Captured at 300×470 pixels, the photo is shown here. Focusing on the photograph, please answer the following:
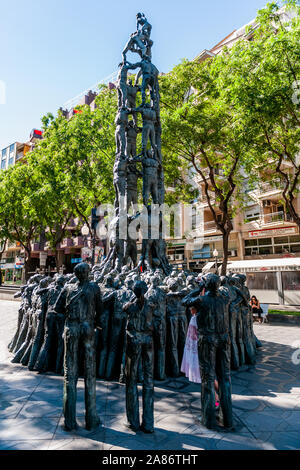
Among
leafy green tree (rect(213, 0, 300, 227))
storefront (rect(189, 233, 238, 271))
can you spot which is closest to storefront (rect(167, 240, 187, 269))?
storefront (rect(189, 233, 238, 271))

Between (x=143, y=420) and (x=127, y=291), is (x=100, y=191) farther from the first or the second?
(x=143, y=420)

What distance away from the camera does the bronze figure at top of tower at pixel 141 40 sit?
1141 cm

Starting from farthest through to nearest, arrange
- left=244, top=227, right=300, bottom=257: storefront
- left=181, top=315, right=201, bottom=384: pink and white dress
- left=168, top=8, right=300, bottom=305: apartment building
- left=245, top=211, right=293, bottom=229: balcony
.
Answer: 1. left=245, top=211, right=293, bottom=229: balcony
2. left=244, top=227, right=300, bottom=257: storefront
3. left=168, top=8, right=300, bottom=305: apartment building
4. left=181, top=315, right=201, bottom=384: pink and white dress

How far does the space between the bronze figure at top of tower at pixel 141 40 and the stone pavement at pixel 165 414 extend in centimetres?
1124

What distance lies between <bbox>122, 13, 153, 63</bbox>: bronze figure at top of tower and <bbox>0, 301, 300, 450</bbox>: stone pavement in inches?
443

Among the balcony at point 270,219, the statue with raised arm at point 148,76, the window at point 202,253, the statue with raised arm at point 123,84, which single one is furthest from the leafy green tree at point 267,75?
the window at point 202,253

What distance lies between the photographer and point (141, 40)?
11570 millimetres

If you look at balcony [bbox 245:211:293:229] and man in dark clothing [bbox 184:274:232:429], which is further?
balcony [bbox 245:211:293:229]

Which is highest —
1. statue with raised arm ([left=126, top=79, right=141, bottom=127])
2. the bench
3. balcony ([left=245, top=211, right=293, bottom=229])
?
statue with raised arm ([left=126, top=79, right=141, bottom=127])

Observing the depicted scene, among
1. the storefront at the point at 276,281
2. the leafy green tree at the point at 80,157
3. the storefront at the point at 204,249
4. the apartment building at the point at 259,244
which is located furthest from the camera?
the storefront at the point at 204,249

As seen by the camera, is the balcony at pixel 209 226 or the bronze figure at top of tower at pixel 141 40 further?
the balcony at pixel 209 226

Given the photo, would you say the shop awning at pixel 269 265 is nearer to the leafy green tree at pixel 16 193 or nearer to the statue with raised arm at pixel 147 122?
the statue with raised arm at pixel 147 122

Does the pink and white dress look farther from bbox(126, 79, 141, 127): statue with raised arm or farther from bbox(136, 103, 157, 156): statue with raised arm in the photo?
bbox(126, 79, 141, 127): statue with raised arm

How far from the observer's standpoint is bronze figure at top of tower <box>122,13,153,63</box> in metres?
11.4
